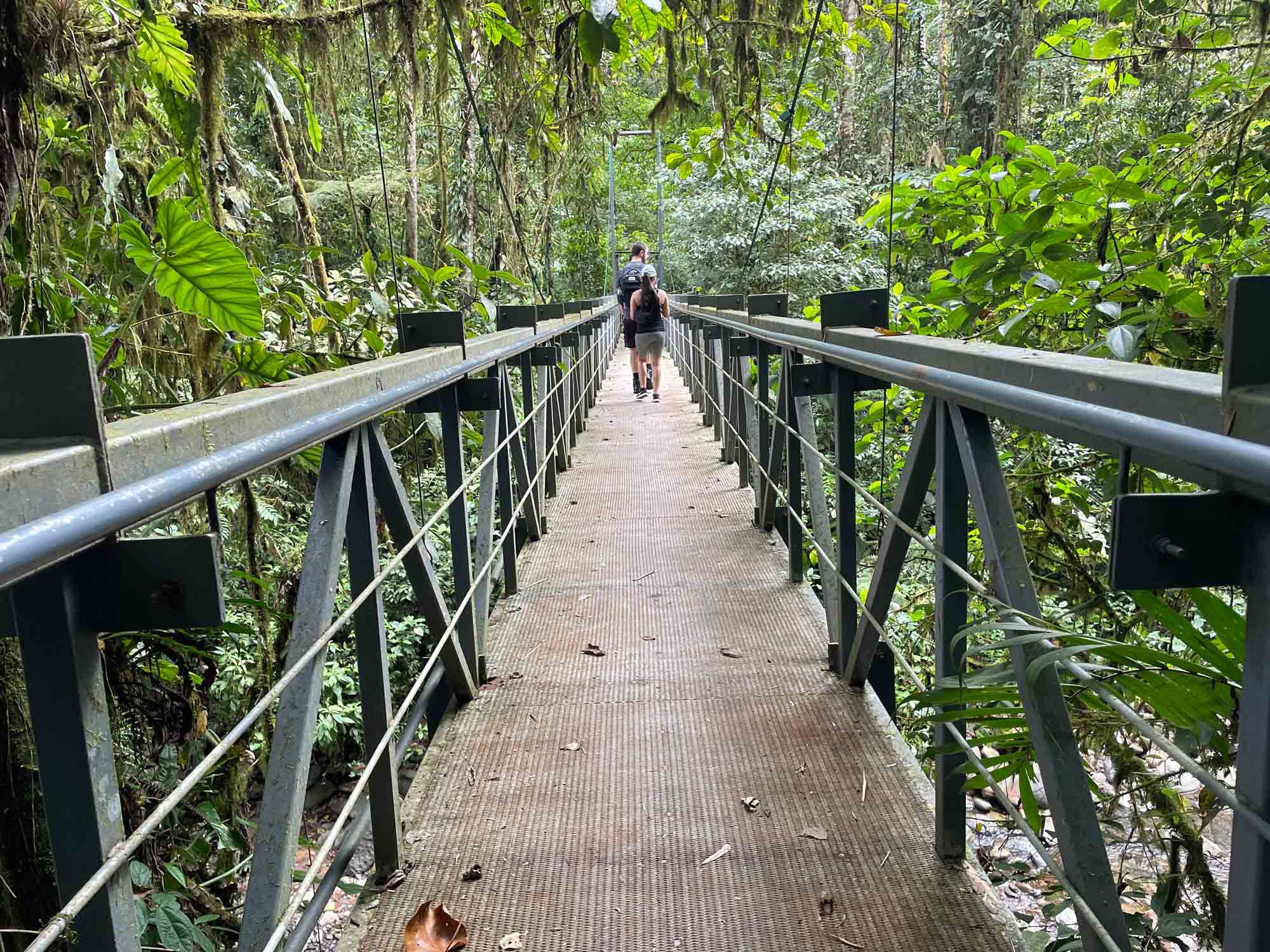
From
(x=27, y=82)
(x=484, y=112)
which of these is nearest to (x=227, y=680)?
(x=27, y=82)

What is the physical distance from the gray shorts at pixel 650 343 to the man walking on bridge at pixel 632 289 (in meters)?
0.15

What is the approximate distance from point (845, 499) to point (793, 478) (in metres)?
1.10

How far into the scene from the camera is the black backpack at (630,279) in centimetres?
943

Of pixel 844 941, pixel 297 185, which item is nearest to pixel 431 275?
pixel 297 185

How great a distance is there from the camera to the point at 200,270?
2523mm

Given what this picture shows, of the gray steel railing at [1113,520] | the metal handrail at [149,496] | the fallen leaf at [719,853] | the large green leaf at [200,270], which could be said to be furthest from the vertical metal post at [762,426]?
the metal handrail at [149,496]

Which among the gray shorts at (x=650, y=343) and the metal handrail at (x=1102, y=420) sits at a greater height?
the metal handrail at (x=1102, y=420)

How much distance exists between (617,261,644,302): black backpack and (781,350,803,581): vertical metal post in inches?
222

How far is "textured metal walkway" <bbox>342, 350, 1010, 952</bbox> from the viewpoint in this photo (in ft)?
5.65

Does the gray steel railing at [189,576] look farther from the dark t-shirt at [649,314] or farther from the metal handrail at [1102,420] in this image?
the dark t-shirt at [649,314]

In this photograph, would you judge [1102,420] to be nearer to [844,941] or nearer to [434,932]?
[844,941]

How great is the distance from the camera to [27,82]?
2.27 m

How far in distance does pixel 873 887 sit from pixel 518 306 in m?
3.23

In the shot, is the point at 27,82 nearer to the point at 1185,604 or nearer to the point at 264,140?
the point at 1185,604
